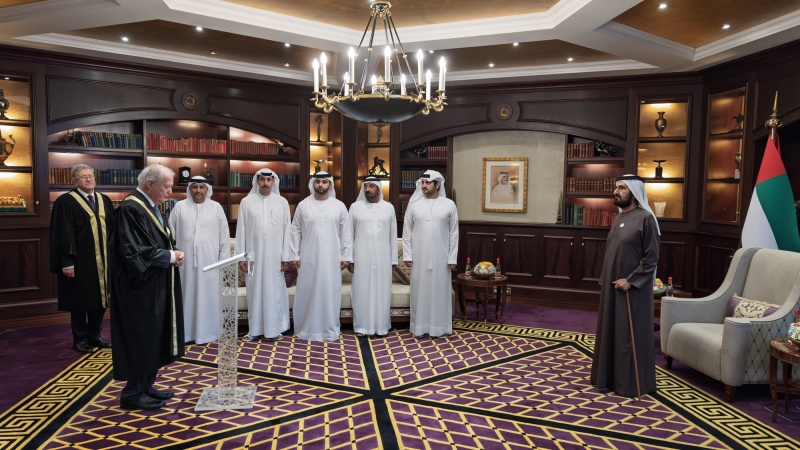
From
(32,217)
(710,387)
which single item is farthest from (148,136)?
(710,387)

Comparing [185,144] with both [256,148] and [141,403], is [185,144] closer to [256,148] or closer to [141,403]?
[256,148]

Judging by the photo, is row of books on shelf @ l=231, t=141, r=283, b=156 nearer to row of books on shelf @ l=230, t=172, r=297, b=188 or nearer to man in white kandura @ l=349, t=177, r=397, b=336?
row of books on shelf @ l=230, t=172, r=297, b=188

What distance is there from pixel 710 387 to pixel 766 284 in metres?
0.97

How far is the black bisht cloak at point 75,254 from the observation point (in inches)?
197

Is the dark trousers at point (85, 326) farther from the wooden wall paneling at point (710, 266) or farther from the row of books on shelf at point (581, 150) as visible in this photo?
the wooden wall paneling at point (710, 266)

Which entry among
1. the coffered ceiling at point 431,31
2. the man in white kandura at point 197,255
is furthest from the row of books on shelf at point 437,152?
the man in white kandura at point 197,255

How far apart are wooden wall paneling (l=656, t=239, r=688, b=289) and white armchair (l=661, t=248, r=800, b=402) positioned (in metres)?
2.28

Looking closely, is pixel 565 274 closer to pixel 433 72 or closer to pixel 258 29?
→ pixel 433 72

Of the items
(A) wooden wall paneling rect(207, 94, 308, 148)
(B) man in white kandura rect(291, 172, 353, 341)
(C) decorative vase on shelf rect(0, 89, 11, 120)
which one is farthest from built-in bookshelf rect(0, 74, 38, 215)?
(B) man in white kandura rect(291, 172, 353, 341)

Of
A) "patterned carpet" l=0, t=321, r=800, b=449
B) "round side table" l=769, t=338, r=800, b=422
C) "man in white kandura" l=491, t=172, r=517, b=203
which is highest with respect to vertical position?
"man in white kandura" l=491, t=172, r=517, b=203

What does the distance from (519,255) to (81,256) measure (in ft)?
18.2

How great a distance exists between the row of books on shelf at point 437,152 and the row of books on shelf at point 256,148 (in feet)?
7.53

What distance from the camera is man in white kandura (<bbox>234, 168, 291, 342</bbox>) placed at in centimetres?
554

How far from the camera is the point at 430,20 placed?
559cm
